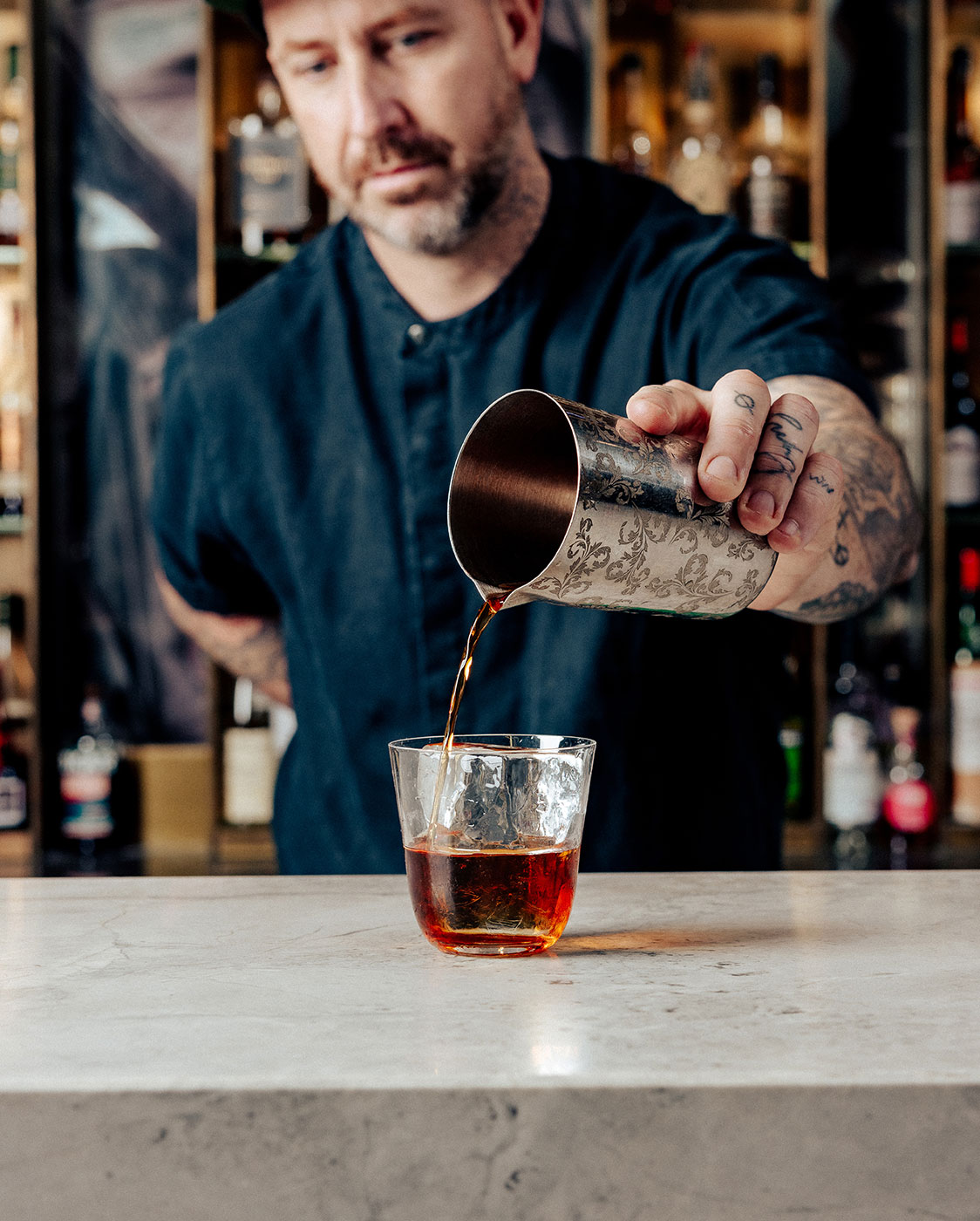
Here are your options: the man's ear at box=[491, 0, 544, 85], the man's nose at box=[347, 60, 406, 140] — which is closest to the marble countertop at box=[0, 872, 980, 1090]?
the man's nose at box=[347, 60, 406, 140]

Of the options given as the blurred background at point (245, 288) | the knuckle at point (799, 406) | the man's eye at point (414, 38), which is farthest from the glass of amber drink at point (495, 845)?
the blurred background at point (245, 288)

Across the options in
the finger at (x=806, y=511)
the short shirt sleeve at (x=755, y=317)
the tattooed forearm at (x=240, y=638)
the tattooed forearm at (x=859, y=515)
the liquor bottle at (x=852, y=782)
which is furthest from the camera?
the liquor bottle at (x=852, y=782)

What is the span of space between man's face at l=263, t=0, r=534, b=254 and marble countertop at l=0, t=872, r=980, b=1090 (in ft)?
2.36

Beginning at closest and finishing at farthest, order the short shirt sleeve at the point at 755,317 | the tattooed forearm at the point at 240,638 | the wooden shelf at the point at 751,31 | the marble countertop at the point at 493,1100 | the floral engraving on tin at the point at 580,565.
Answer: the marble countertop at the point at 493,1100
the floral engraving on tin at the point at 580,565
the short shirt sleeve at the point at 755,317
the tattooed forearm at the point at 240,638
the wooden shelf at the point at 751,31

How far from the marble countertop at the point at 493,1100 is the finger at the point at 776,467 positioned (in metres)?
0.27

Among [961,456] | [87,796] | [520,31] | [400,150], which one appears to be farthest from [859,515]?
[87,796]

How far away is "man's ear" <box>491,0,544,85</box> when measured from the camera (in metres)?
1.35

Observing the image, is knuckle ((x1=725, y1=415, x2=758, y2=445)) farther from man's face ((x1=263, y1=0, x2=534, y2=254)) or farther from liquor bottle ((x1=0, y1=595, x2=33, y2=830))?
liquor bottle ((x1=0, y1=595, x2=33, y2=830))

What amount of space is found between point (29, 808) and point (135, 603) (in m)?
0.46

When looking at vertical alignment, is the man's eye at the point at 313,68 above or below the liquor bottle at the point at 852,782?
above

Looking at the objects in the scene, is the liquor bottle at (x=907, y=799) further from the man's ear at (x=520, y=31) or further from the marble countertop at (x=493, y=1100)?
the marble countertop at (x=493, y=1100)

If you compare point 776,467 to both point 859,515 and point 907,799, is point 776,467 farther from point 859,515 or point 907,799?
point 907,799

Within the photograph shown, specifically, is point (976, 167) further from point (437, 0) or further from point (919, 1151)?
point (919, 1151)

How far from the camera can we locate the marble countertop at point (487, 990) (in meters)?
0.51
